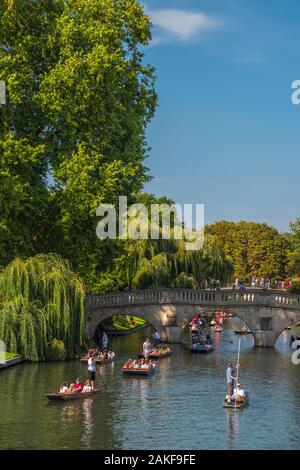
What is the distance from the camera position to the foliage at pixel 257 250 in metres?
154

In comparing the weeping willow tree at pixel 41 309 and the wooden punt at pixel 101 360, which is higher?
the weeping willow tree at pixel 41 309

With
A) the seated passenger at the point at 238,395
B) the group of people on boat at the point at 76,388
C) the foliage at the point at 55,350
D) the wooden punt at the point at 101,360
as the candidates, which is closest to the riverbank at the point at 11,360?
the foliage at the point at 55,350

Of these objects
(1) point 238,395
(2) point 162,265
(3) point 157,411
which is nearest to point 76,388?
(3) point 157,411

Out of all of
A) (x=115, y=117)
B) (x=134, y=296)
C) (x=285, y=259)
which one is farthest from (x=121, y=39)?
(x=285, y=259)

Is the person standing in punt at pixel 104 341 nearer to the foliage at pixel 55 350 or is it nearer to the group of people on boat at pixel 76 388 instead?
the foliage at pixel 55 350

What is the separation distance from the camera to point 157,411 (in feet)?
121

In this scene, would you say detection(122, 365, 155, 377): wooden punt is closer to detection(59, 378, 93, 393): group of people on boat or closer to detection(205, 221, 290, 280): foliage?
detection(59, 378, 93, 393): group of people on boat

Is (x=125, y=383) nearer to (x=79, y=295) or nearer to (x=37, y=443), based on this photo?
(x=79, y=295)

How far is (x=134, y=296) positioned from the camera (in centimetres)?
6481

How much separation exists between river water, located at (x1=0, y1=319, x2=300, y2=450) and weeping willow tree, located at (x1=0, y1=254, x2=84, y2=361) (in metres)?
1.70

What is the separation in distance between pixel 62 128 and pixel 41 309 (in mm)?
14284

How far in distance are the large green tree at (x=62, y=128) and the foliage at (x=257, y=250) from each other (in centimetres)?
9416

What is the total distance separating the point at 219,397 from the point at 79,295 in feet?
49.6

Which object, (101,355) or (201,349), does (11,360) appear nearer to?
(101,355)
